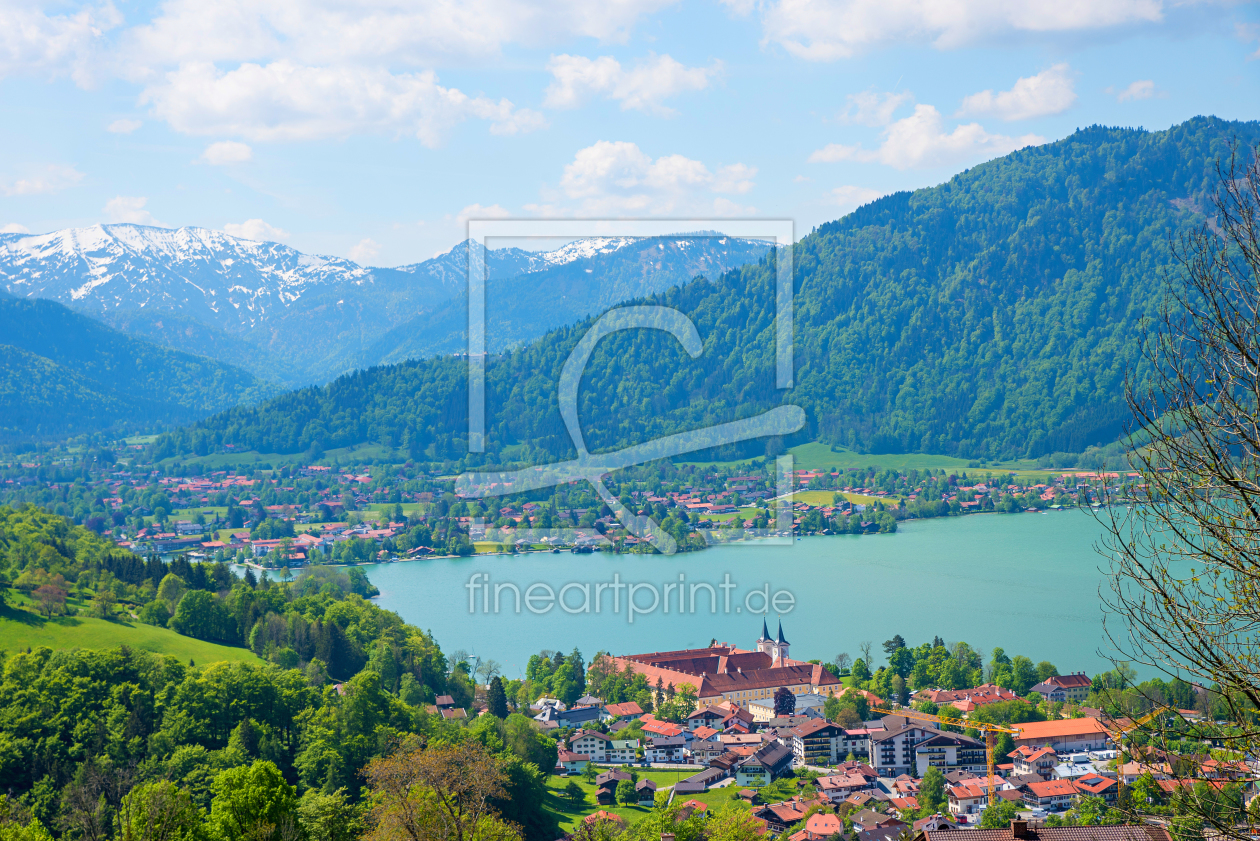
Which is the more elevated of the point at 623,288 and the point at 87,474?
the point at 623,288

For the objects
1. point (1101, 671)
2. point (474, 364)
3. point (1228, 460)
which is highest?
point (474, 364)

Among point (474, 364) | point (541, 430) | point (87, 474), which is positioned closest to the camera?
point (87, 474)

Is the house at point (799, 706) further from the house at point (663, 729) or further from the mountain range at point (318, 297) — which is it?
the mountain range at point (318, 297)

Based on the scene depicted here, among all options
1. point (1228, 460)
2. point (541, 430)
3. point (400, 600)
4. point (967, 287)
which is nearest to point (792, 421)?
point (541, 430)

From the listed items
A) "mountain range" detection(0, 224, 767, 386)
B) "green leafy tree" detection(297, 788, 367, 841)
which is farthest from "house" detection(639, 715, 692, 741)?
"mountain range" detection(0, 224, 767, 386)

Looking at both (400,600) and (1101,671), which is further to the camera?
(400,600)

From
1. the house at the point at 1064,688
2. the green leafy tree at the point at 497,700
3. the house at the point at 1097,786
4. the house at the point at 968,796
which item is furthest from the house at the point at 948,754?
the green leafy tree at the point at 497,700

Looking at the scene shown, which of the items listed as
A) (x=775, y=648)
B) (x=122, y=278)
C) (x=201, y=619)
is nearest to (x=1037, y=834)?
(x=775, y=648)

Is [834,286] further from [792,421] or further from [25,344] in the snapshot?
[25,344]
